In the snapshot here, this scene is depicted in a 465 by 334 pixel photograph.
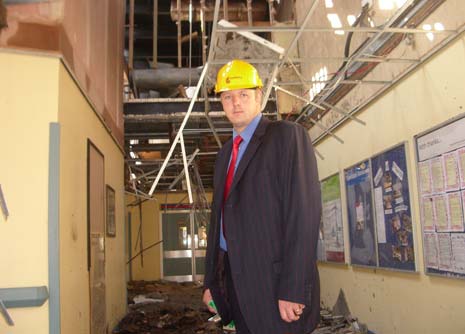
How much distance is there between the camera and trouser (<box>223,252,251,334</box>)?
1757mm

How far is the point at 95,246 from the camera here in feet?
12.8

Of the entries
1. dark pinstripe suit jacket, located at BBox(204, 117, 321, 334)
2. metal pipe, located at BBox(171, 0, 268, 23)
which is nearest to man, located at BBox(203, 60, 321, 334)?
dark pinstripe suit jacket, located at BBox(204, 117, 321, 334)

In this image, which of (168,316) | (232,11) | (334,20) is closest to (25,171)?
(334,20)

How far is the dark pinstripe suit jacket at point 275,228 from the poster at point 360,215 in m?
2.53

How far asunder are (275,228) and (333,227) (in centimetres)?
371

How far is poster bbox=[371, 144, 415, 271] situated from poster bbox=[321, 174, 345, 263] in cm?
107

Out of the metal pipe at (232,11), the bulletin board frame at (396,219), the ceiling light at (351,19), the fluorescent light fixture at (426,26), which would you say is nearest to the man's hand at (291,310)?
the bulletin board frame at (396,219)

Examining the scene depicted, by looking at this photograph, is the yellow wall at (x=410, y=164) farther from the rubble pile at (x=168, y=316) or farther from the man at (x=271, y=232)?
the rubble pile at (x=168, y=316)

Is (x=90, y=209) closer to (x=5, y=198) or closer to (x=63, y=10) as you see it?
(x=5, y=198)

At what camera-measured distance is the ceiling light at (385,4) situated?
12.0 feet

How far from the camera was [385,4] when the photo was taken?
12.1 feet

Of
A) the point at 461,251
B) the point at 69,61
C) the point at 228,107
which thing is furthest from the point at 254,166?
the point at 69,61

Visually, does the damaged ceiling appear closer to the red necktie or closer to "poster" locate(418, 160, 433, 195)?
"poster" locate(418, 160, 433, 195)

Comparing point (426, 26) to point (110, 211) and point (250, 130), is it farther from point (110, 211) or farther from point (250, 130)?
point (110, 211)
